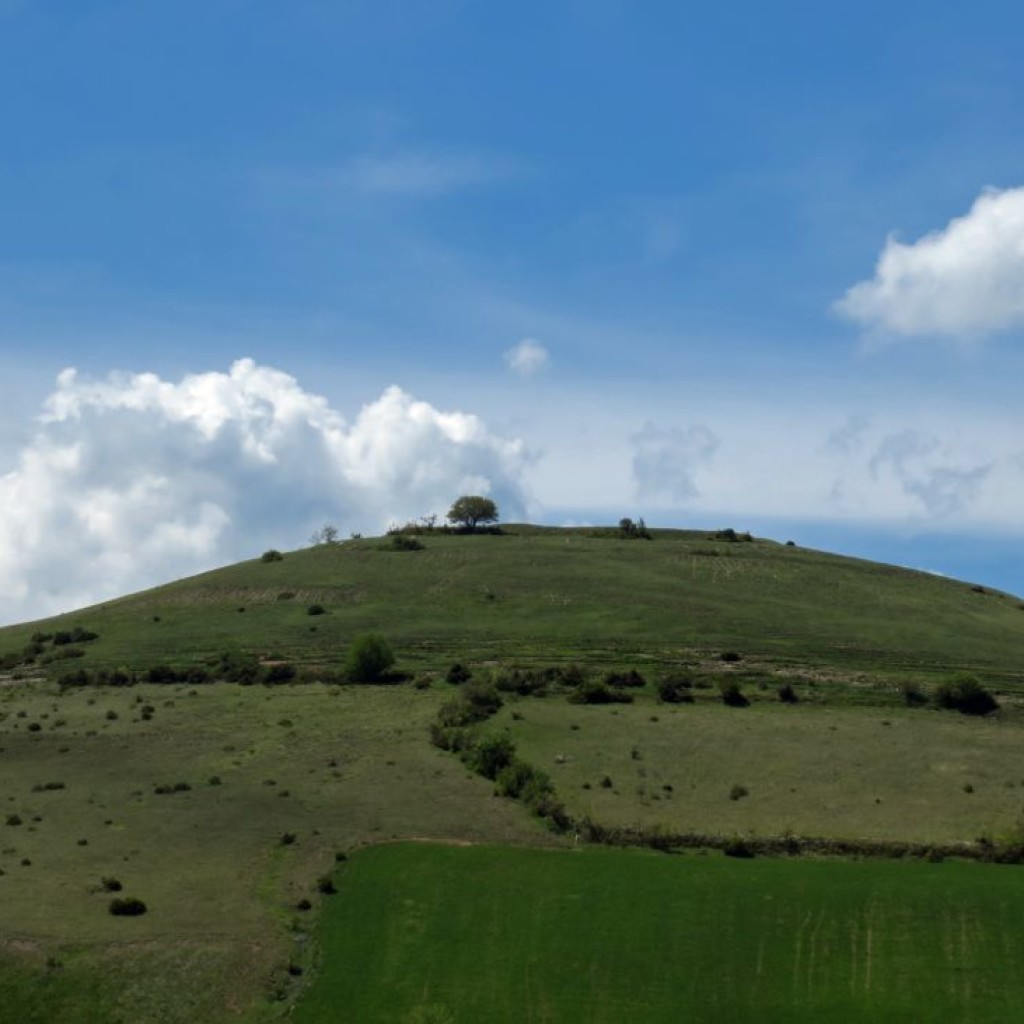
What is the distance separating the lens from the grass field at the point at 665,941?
62.9m

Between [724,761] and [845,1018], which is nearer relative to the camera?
[845,1018]

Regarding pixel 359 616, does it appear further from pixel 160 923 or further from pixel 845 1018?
pixel 845 1018

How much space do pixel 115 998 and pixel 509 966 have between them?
18.6 m

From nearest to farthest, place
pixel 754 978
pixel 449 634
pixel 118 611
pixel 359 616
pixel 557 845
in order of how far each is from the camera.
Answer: pixel 754 978
pixel 557 845
pixel 449 634
pixel 359 616
pixel 118 611

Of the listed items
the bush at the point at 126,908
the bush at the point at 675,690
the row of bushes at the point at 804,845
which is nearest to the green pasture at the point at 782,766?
the row of bushes at the point at 804,845

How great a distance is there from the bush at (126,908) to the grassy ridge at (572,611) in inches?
2472

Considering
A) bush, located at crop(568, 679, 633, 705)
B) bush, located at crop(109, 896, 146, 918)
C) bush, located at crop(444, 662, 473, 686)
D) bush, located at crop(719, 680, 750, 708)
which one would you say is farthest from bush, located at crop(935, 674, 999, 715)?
bush, located at crop(109, 896, 146, 918)

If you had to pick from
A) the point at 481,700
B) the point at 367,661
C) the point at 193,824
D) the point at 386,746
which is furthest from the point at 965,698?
the point at 193,824

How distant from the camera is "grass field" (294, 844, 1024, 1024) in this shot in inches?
2477

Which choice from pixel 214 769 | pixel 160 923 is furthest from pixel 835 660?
pixel 160 923

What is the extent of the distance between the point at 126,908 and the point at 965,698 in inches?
2914

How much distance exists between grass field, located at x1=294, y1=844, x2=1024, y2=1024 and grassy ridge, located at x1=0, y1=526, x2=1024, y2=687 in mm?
55777

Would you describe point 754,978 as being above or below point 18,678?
below

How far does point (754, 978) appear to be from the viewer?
6500 cm
